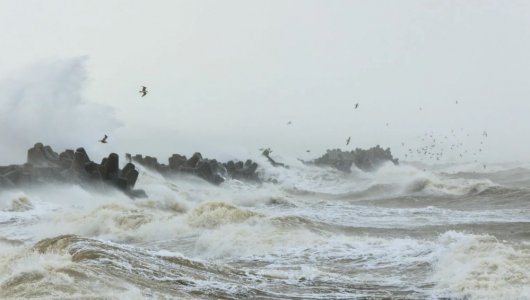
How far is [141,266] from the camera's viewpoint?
9.39m

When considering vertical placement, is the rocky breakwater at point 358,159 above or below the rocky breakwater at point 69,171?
above

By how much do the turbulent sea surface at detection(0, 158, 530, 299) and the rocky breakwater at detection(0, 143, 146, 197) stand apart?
225 centimetres

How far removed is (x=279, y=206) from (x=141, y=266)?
20.1 metres

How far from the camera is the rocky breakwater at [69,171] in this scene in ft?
91.6

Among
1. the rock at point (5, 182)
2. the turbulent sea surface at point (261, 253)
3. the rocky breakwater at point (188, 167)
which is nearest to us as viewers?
the turbulent sea surface at point (261, 253)

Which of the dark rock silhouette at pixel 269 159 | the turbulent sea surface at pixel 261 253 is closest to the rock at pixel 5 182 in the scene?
the turbulent sea surface at pixel 261 253

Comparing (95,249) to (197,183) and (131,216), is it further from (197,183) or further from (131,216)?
(197,183)

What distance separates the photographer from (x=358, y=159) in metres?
76.1

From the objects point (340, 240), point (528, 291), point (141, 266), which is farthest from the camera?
point (340, 240)

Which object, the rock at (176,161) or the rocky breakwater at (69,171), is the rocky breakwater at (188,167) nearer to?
the rock at (176,161)

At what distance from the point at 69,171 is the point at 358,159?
51.6 metres

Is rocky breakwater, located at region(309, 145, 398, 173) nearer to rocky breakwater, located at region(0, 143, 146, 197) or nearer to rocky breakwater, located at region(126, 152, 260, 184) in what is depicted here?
rocky breakwater, located at region(126, 152, 260, 184)

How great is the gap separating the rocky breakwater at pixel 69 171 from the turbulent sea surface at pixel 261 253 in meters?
2.25

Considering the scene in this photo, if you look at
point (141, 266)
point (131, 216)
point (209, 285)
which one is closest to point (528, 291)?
point (209, 285)
